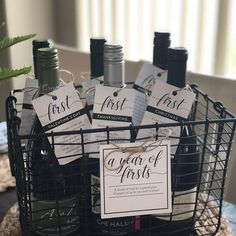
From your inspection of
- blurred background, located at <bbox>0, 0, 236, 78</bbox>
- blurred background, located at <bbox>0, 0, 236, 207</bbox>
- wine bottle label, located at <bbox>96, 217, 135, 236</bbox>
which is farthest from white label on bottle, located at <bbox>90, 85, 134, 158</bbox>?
blurred background, located at <bbox>0, 0, 236, 78</bbox>

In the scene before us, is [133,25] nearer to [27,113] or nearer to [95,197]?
[27,113]

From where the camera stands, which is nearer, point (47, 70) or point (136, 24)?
point (47, 70)

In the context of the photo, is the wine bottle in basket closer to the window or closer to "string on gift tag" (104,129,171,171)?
"string on gift tag" (104,129,171,171)

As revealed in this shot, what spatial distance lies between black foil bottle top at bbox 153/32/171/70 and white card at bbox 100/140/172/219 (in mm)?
230

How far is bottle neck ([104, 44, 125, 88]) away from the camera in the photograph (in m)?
0.67

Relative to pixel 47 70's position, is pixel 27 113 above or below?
below

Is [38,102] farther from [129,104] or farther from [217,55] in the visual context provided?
[217,55]

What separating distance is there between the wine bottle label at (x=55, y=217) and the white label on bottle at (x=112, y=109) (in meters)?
0.10

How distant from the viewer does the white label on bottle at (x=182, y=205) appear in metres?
0.73

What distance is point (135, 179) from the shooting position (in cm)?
66

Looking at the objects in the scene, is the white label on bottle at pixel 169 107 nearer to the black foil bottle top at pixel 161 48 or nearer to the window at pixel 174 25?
the black foil bottle top at pixel 161 48

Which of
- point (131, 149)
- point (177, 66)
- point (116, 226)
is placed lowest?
point (116, 226)

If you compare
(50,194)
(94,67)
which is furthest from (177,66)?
(50,194)

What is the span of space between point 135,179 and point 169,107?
0.43ft
